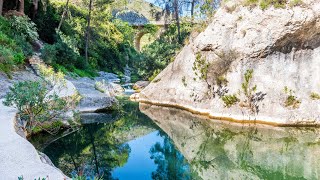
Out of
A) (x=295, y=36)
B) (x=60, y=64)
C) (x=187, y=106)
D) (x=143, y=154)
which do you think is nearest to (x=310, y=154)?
(x=143, y=154)

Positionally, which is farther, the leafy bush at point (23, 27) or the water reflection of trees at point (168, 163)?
the leafy bush at point (23, 27)

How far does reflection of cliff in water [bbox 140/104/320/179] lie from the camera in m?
9.60

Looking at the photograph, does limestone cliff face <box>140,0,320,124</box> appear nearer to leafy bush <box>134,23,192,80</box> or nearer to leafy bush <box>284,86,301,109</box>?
leafy bush <box>284,86,301,109</box>

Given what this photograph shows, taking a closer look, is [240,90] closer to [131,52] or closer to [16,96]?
[16,96]

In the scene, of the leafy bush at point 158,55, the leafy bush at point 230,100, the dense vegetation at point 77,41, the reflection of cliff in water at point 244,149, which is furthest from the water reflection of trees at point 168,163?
the leafy bush at point 158,55

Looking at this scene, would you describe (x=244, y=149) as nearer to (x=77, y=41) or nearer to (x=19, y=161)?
(x=19, y=161)

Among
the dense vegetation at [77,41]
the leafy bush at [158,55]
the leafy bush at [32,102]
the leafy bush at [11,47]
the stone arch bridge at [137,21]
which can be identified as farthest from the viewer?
the stone arch bridge at [137,21]

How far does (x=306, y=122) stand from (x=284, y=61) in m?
3.00

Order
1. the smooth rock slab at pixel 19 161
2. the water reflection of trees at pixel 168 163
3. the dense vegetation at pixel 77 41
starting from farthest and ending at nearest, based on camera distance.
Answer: the dense vegetation at pixel 77 41 < the water reflection of trees at pixel 168 163 < the smooth rock slab at pixel 19 161

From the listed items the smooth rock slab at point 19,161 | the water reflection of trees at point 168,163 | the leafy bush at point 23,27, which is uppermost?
the leafy bush at point 23,27

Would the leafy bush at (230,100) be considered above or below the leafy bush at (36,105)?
below

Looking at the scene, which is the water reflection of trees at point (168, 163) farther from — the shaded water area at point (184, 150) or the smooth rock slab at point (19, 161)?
the smooth rock slab at point (19, 161)

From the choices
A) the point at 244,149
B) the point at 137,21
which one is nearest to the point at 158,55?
the point at 244,149

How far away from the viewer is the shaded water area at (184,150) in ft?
31.3
